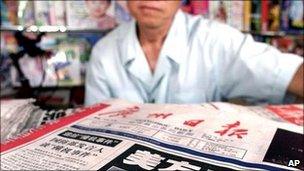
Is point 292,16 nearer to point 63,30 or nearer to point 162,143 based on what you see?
point 63,30

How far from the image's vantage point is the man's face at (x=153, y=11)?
75 cm

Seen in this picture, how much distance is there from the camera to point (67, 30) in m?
0.98

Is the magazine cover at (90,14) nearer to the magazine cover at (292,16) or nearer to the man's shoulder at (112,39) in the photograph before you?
the man's shoulder at (112,39)

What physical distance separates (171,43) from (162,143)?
0.43m

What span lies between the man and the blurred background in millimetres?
130

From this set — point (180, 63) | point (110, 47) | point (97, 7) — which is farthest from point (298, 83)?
point (97, 7)

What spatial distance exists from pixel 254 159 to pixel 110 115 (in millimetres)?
209

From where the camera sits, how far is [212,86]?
83 centimetres

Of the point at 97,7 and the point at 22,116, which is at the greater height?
the point at 97,7

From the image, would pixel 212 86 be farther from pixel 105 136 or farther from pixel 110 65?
pixel 105 136

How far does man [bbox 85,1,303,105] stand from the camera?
0.76 metres

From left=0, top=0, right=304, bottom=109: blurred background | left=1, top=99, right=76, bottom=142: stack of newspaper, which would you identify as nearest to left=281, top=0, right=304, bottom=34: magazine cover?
left=0, top=0, right=304, bottom=109: blurred background

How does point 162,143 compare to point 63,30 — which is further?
point 63,30

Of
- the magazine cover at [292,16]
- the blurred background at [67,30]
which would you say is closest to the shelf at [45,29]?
the blurred background at [67,30]
